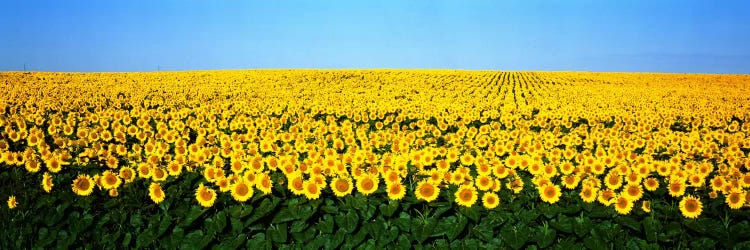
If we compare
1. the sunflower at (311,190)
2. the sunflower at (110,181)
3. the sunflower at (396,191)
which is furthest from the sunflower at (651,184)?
the sunflower at (110,181)

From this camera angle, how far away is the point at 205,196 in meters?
5.39

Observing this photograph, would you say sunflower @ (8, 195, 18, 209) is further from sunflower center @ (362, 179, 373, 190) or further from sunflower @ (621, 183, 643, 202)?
sunflower @ (621, 183, 643, 202)

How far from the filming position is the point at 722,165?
6801 mm

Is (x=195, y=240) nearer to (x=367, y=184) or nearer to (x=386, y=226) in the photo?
Answer: (x=367, y=184)

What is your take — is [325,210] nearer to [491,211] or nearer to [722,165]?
[491,211]

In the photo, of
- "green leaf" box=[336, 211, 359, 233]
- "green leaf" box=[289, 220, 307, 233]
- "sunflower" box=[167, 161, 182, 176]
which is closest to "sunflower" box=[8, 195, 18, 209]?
"sunflower" box=[167, 161, 182, 176]

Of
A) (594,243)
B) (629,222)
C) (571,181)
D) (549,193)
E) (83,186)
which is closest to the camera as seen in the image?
(594,243)

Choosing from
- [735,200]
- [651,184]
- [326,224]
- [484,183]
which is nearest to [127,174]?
[326,224]

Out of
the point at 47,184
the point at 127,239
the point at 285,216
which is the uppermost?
the point at 47,184

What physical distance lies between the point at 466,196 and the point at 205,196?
2.78 metres

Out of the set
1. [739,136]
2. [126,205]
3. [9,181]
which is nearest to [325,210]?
[126,205]

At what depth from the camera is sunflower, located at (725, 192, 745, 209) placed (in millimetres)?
5152

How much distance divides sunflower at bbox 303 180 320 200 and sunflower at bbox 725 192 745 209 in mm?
4246

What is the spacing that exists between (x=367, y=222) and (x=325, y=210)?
450mm
